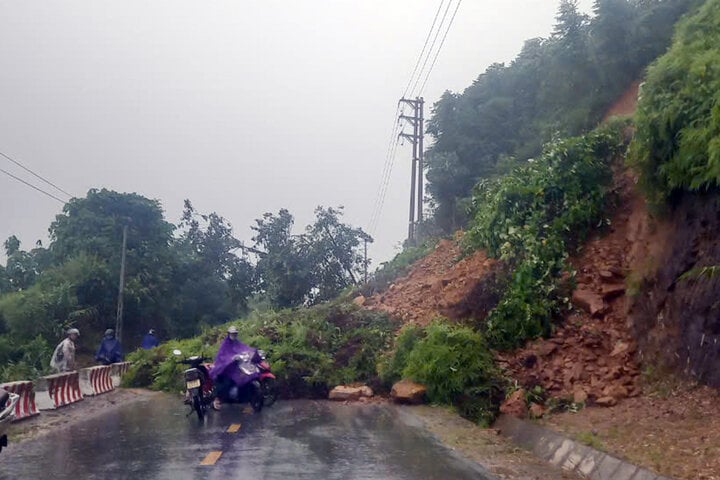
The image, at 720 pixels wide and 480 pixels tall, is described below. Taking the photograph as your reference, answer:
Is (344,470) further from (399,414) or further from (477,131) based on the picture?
(477,131)

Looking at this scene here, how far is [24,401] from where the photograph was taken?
1521cm

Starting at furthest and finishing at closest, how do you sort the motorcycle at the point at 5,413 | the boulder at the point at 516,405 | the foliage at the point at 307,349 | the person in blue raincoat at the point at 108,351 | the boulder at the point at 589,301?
the person in blue raincoat at the point at 108,351
the foliage at the point at 307,349
the boulder at the point at 589,301
the boulder at the point at 516,405
the motorcycle at the point at 5,413

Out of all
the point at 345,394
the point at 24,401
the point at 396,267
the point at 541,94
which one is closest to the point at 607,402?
the point at 345,394

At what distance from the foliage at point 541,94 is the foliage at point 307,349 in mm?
10025

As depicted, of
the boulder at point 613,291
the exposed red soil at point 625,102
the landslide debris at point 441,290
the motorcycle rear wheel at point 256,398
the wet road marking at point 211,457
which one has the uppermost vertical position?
the exposed red soil at point 625,102

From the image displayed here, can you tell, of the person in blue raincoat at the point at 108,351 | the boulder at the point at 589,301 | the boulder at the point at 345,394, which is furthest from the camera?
the person in blue raincoat at the point at 108,351

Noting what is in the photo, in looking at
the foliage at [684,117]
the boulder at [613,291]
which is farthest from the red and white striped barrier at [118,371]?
the foliage at [684,117]

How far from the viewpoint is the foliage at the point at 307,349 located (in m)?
20.6

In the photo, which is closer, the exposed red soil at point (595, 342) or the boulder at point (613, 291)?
the exposed red soil at point (595, 342)

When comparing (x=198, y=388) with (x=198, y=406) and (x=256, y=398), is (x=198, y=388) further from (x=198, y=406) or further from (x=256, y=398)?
(x=256, y=398)

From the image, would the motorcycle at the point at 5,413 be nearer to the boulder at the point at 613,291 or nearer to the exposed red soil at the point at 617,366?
the exposed red soil at the point at 617,366

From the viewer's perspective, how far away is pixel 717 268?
12.3m

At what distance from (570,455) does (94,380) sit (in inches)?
581

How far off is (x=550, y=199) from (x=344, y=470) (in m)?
12.3
